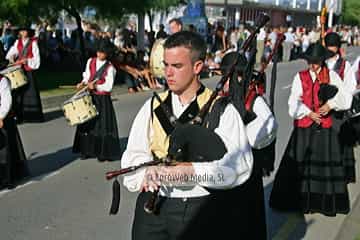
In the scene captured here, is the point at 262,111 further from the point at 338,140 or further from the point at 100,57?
the point at 100,57

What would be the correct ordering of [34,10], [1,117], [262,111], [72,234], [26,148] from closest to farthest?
[262,111], [72,234], [1,117], [26,148], [34,10]

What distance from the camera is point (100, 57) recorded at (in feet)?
31.7

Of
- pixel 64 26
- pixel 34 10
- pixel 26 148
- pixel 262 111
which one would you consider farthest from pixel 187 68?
pixel 64 26

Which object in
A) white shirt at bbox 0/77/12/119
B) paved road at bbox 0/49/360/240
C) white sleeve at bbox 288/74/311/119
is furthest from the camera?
white shirt at bbox 0/77/12/119

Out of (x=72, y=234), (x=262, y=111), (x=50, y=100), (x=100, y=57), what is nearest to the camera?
(x=262, y=111)

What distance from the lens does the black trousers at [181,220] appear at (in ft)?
11.7

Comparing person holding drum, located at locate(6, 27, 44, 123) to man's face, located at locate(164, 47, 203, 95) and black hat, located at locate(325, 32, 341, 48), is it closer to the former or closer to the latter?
black hat, located at locate(325, 32, 341, 48)

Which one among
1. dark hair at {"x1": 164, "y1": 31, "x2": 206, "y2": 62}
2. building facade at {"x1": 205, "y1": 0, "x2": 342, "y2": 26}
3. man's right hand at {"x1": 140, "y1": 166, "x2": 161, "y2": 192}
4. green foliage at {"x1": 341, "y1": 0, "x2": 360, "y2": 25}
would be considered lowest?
green foliage at {"x1": 341, "y1": 0, "x2": 360, "y2": 25}

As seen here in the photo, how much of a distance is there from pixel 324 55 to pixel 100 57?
382 cm

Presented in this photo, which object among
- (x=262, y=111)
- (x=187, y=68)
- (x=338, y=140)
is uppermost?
(x=187, y=68)

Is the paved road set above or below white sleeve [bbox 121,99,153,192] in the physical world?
below

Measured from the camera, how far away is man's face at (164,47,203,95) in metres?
3.46

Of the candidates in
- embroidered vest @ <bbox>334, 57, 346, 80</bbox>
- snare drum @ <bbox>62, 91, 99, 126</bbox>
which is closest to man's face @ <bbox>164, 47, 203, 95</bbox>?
embroidered vest @ <bbox>334, 57, 346, 80</bbox>

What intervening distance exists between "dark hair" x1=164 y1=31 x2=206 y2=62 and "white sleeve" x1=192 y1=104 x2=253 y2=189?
0.98 feet
